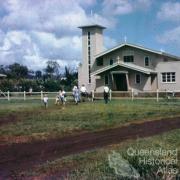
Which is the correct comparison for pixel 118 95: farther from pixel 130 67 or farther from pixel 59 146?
pixel 59 146

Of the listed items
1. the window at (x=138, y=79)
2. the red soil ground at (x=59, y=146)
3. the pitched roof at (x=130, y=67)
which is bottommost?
the red soil ground at (x=59, y=146)

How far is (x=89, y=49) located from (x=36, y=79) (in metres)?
18.2

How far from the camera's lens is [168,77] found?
188 feet

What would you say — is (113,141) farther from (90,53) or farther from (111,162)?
(90,53)

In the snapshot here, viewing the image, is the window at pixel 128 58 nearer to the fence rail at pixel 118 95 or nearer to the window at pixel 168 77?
the window at pixel 168 77

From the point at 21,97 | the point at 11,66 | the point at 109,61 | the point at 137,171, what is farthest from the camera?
the point at 11,66

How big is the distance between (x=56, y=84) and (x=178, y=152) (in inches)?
2361

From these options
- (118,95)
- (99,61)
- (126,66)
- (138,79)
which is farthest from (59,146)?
(99,61)

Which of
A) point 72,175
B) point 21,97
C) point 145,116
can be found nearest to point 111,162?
point 72,175

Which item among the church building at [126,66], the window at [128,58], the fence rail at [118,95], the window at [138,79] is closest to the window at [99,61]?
the church building at [126,66]

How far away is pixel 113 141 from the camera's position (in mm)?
15258

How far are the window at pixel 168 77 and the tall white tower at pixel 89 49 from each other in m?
9.24

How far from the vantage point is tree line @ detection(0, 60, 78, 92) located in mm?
67844

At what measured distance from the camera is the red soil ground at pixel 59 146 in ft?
38.5
